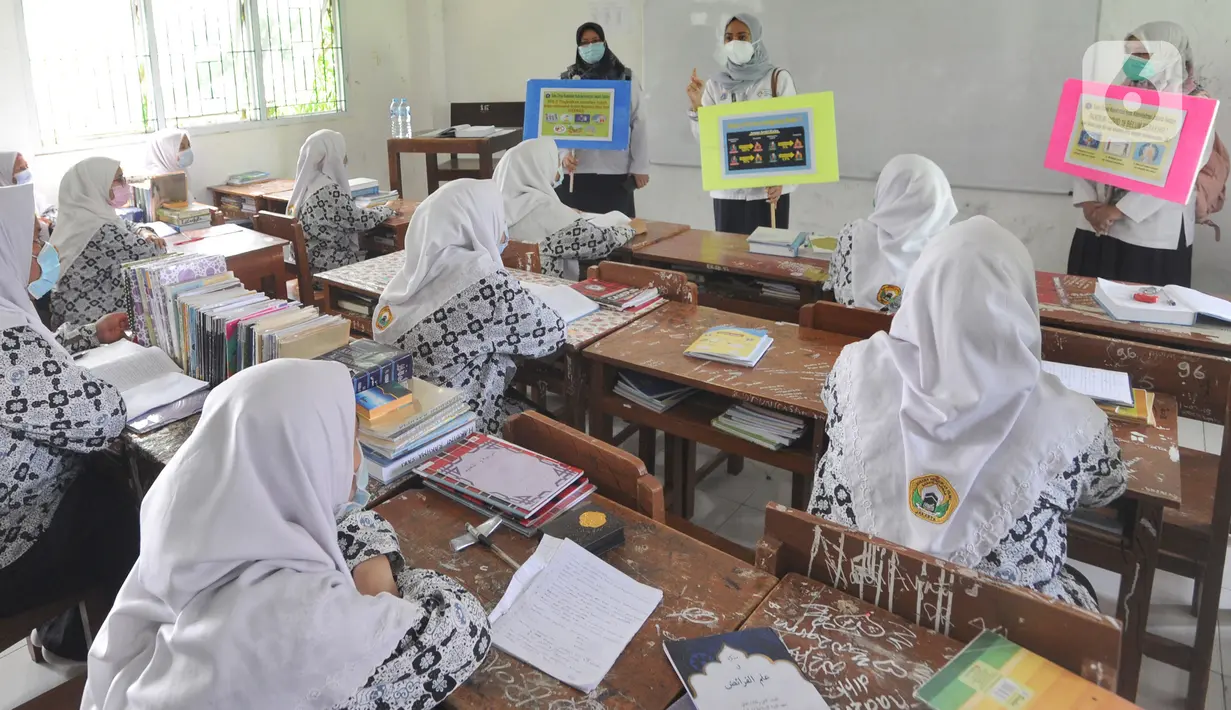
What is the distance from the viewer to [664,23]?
5.54 m

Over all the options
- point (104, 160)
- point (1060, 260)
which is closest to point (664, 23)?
point (1060, 260)

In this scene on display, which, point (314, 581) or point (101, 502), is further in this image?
point (101, 502)

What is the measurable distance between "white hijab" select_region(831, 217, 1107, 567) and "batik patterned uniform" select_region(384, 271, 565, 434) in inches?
41.4

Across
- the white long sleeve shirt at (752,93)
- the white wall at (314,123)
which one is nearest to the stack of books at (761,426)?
the white long sleeve shirt at (752,93)

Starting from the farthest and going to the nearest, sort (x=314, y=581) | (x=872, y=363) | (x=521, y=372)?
(x=521, y=372), (x=872, y=363), (x=314, y=581)

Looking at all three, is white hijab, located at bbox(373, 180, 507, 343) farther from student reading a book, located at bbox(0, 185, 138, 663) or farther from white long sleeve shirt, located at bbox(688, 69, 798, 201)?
white long sleeve shirt, located at bbox(688, 69, 798, 201)

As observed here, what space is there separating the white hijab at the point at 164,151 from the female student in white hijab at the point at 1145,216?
489cm

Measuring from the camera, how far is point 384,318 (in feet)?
7.93

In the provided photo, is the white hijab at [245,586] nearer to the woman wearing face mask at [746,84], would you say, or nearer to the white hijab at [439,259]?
the white hijab at [439,259]

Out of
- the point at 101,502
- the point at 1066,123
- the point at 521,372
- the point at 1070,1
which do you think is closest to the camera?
the point at 101,502

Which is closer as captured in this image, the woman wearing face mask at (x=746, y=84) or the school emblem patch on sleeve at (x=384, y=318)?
the school emblem patch on sleeve at (x=384, y=318)

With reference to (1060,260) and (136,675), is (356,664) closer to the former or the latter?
(136,675)

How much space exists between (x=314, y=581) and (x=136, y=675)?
247mm

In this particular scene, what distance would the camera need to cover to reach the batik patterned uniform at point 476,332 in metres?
2.29
